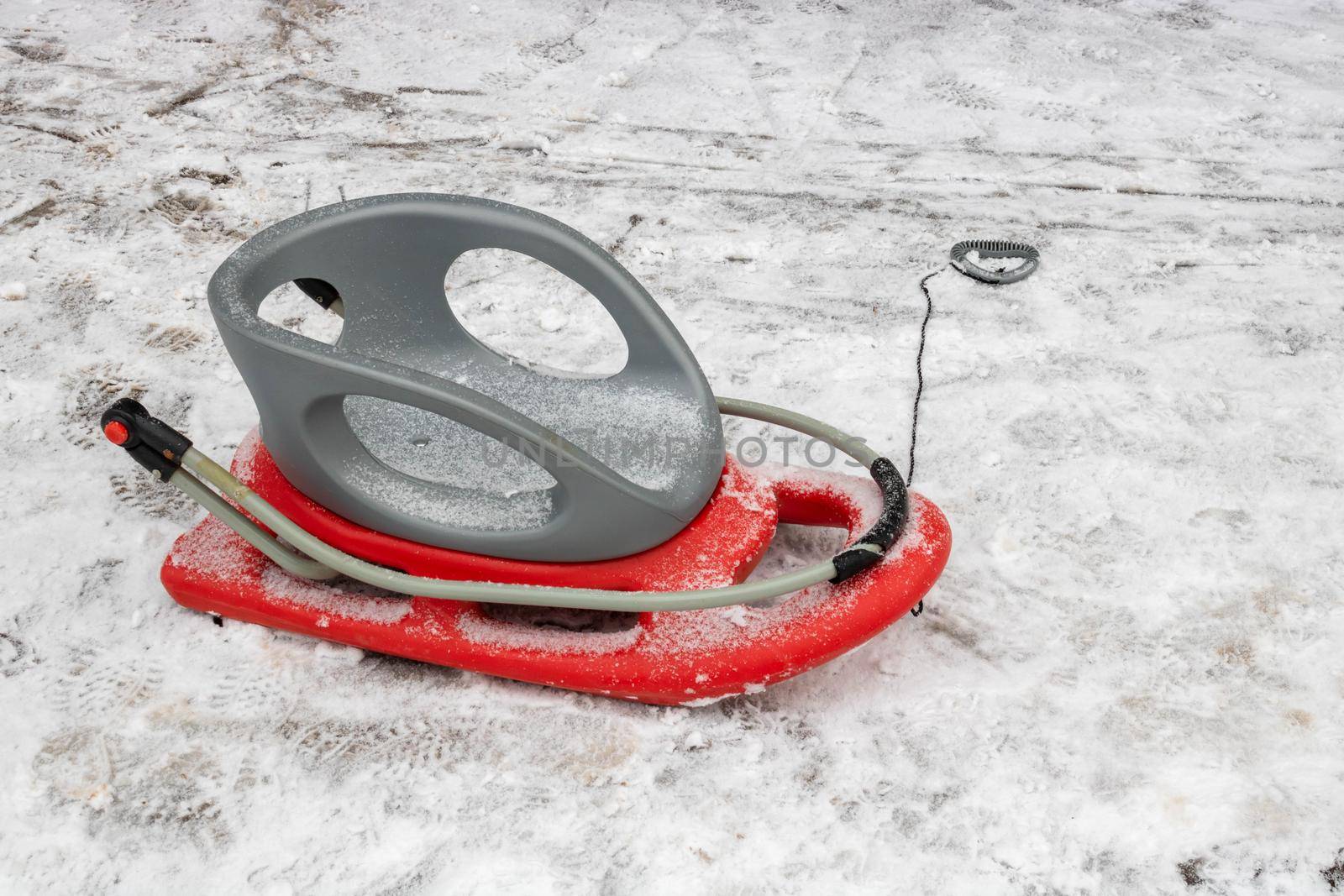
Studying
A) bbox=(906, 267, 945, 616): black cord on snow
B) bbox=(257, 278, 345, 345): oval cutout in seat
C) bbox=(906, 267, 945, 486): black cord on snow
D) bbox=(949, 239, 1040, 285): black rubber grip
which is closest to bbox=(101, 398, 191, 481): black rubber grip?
bbox=(257, 278, 345, 345): oval cutout in seat

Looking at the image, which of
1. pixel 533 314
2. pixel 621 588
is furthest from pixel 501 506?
pixel 533 314

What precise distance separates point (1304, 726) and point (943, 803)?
612 mm

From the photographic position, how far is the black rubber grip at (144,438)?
149 cm

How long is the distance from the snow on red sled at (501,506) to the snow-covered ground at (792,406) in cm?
11

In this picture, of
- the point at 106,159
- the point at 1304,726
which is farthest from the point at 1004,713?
the point at 106,159

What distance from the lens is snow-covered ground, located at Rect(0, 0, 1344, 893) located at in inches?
57.7

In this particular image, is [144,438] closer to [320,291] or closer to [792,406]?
[320,291]

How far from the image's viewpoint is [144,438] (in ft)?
5.00

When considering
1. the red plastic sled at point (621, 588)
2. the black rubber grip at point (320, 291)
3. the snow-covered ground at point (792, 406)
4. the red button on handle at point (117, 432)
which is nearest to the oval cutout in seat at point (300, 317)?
the snow-covered ground at point (792, 406)

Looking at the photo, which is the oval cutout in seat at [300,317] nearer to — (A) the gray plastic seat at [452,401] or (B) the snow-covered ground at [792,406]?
(B) the snow-covered ground at [792,406]

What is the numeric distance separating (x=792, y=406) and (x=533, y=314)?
2.39ft

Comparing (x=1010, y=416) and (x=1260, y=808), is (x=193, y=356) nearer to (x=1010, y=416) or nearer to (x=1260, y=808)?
(x=1010, y=416)

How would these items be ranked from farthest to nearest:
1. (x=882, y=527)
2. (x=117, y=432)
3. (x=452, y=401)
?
(x=882, y=527) → (x=117, y=432) → (x=452, y=401)

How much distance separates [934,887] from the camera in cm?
140
